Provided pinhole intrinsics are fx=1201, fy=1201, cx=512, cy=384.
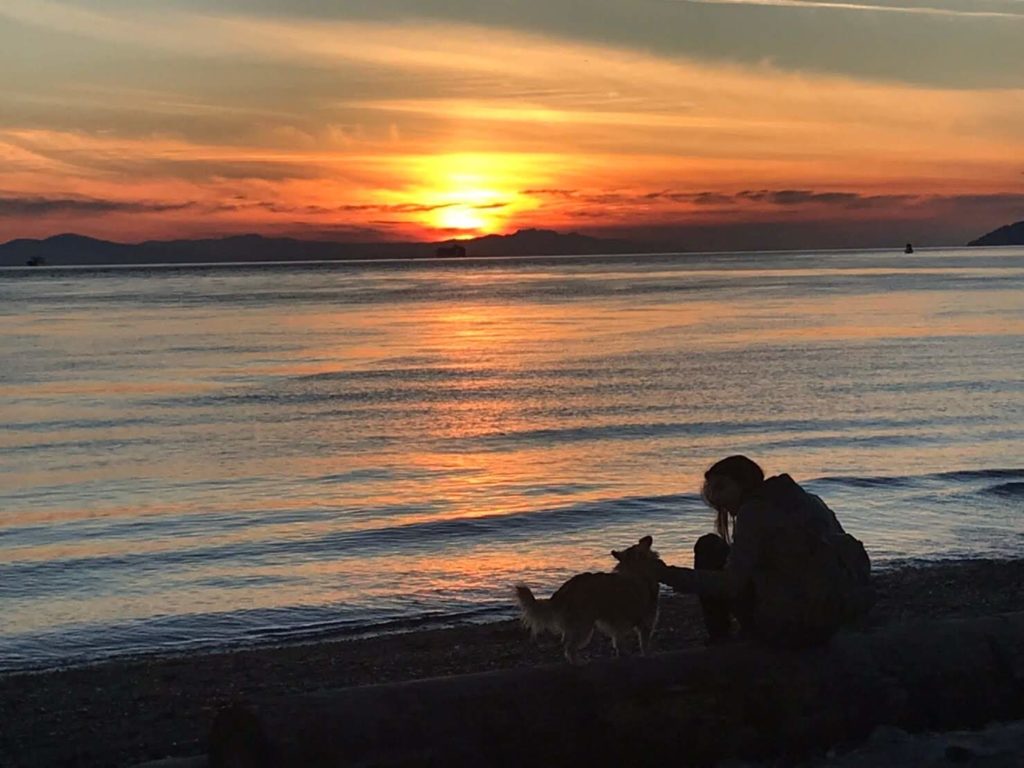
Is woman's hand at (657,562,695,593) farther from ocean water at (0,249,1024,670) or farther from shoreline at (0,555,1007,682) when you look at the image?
ocean water at (0,249,1024,670)

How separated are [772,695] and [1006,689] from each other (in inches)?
52.4

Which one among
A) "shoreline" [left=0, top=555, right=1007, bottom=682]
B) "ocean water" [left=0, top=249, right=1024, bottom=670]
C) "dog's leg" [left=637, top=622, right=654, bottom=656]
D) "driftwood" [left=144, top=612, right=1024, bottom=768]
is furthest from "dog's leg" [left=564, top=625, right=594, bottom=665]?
"ocean water" [left=0, top=249, right=1024, bottom=670]

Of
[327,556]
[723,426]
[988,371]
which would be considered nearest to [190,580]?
[327,556]

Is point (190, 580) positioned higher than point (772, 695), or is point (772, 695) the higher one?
point (772, 695)

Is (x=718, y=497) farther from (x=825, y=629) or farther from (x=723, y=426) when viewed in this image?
(x=723, y=426)

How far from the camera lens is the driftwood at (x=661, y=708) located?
15.9ft

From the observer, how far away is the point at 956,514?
52.1 ft

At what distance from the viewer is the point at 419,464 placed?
68.6 ft

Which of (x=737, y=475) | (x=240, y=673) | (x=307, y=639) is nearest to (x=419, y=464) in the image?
(x=307, y=639)

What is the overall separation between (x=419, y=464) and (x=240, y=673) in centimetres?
1177

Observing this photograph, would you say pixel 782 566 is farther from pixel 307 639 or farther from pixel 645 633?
pixel 307 639

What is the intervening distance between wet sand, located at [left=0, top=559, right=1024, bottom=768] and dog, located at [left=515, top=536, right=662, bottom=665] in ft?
7.03

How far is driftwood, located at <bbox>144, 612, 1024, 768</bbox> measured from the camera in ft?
15.9

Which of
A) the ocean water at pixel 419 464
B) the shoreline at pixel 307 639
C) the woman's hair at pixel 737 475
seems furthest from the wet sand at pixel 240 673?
the woman's hair at pixel 737 475
